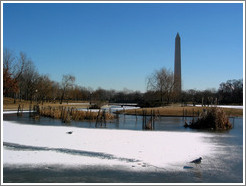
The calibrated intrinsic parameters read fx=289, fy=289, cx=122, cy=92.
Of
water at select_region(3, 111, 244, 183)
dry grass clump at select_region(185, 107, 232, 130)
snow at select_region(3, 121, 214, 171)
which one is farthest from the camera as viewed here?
dry grass clump at select_region(185, 107, 232, 130)

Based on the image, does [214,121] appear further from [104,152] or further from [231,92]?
[231,92]

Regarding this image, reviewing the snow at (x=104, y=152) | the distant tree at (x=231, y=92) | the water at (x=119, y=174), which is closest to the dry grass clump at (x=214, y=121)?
the snow at (x=104, y=152)

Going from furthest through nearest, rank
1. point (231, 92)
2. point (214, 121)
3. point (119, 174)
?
point (231, 92) < point (214, 121) < point (119, 174)

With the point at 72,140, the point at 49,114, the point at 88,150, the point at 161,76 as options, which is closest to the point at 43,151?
the point at 88,150

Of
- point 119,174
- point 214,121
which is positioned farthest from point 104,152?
point 214,121

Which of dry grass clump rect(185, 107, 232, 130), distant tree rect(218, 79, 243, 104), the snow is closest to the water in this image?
the snow

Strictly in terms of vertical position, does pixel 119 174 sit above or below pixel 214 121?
below

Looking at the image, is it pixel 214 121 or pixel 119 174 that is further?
pixel 214 121

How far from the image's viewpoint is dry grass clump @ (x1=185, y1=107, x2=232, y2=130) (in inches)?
829

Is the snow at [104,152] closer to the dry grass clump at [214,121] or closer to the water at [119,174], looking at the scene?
the water at [119,174]

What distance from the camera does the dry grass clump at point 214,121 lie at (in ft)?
69.1

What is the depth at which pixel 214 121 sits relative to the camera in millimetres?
21234

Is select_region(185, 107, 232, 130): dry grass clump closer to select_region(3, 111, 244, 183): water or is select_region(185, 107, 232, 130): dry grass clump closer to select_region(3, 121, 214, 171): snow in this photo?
select_region(3, 121, 214, 171): snow

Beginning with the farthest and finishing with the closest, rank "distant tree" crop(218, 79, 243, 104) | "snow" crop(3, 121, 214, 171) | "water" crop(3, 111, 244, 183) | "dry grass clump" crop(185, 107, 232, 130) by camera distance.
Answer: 1. "distant tree" crop(218, 79, 243, 104)
2. "dry grass clump" crop(185, 107, 232, 130)
3. "snow" crop(3, 121, 214, 171)
4. "water" crop(3, 111, 244, 183)
